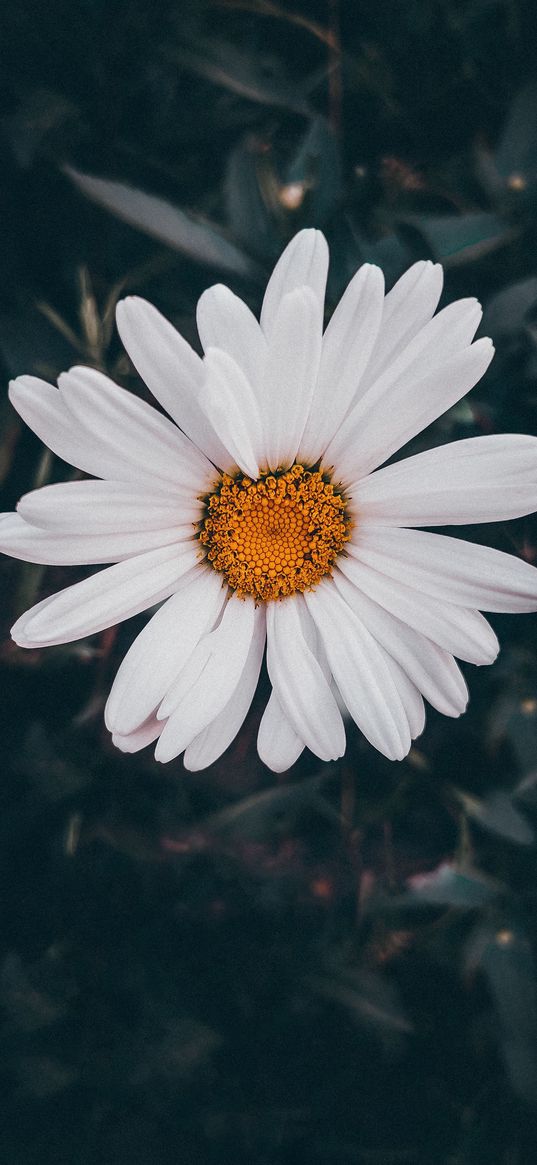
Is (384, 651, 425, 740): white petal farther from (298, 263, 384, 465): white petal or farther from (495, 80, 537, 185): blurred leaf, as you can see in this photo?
(495, 80, 537, 185): blurred leaf

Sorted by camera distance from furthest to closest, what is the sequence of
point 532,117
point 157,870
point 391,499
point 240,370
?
1. point 157,870
2. point 532,117
3. point 391,499
4. point 240,370

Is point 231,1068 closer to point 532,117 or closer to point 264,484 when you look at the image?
point 264,484

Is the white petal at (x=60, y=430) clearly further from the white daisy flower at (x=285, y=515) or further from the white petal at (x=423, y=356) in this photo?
the white petal at (x=423, y=356)

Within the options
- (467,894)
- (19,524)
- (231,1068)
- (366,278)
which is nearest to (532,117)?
(366,278)

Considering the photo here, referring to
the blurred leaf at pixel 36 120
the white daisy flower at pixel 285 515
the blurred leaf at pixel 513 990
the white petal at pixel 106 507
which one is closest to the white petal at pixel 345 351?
the white daisy flower at pixel 285 515

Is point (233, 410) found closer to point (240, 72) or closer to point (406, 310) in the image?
point (406, 310)

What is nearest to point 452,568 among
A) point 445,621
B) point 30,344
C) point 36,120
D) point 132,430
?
point 445,621

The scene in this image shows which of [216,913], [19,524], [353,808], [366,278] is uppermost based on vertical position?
[366,278]

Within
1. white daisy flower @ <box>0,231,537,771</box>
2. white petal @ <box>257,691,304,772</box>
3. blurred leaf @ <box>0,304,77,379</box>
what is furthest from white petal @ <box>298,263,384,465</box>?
blurred leaf @ <box>0,304,77,379</box>

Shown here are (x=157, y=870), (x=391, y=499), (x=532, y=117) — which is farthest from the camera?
(x=157, y=870)
